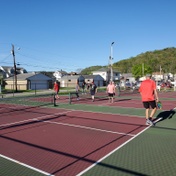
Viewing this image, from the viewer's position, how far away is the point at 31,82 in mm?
52031

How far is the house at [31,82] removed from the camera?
50.7m

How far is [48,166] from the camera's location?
15.2 ft

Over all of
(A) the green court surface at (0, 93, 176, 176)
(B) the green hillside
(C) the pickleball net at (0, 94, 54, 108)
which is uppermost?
(B) the green hillside

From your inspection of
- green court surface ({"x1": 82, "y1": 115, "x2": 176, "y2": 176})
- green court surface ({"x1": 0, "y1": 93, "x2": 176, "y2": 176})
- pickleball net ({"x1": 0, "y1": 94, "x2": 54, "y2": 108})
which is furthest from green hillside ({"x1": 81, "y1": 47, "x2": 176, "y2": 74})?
green court surface ({"x1": 0, "y1": 93, "x2": 176, "y2": 176})

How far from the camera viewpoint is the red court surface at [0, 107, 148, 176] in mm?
4855

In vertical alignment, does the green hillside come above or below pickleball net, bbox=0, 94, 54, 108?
above

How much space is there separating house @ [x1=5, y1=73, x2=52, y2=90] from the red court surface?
42029 millimetres

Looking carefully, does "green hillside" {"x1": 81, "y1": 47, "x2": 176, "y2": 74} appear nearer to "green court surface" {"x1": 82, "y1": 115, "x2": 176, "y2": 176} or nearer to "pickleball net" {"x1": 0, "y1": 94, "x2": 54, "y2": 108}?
"pickleball net" {"x1": 0, "y1": 94, "x2": 54, "y2": 108}

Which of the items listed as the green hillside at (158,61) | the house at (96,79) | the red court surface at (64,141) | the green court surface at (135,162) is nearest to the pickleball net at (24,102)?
the red court surface at (64,141)

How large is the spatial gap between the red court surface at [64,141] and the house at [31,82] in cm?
4203

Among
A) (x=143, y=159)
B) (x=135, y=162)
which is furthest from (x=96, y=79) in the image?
(x=135, y=162)

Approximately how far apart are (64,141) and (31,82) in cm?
4730

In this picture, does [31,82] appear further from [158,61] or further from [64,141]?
[158,61]

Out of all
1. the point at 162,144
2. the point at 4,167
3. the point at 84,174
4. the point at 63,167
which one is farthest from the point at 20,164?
the point at 162,144
